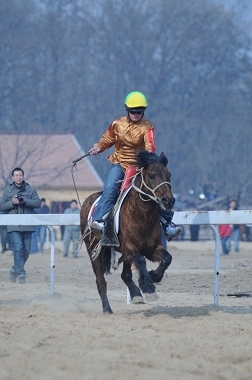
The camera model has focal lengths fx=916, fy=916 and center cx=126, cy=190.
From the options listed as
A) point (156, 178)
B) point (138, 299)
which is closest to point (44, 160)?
point (138, 299)

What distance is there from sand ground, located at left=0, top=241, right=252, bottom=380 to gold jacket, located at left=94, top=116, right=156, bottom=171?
1758mm

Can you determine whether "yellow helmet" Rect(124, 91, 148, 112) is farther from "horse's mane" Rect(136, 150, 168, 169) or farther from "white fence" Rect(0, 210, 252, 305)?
"white fence" Rect(0, 210, 252, 305)

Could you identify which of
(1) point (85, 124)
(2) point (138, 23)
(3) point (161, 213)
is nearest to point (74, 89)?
(1) point (85, 124)

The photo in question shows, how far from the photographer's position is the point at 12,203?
1438cm

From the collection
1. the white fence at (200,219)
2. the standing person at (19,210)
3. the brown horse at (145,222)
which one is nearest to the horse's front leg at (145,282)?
the brown horse at (145,222)

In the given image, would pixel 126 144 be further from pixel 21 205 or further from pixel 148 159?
pixel 21 205

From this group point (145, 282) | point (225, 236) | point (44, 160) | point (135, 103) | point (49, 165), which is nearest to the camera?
point (145, 282)

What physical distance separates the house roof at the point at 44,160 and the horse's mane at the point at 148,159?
2784 cm

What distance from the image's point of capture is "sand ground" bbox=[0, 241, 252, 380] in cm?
667

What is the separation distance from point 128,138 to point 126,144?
98 mm

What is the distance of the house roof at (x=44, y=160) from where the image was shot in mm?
41875

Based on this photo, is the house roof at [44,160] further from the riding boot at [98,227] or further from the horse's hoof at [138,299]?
the horse's hoof at [138,299]

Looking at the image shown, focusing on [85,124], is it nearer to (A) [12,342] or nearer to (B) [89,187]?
(B) [89,187]

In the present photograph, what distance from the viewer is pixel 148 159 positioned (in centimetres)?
980
